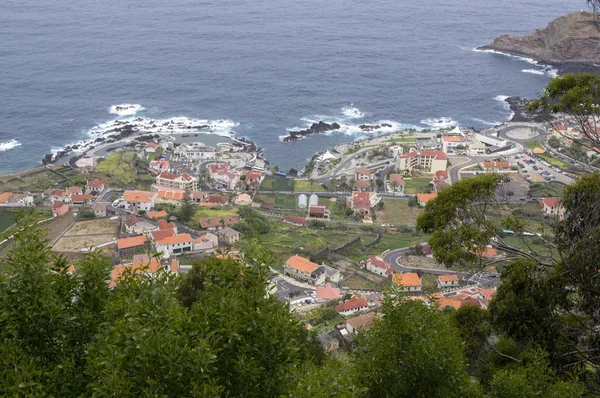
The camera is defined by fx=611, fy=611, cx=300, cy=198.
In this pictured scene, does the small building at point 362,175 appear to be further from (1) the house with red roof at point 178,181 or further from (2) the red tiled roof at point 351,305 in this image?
(2) the red tiled roof at point 351,305

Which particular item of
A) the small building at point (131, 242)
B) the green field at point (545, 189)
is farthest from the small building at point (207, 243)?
the green field at point (545, 189)

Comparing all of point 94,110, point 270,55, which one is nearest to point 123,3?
point 270,55

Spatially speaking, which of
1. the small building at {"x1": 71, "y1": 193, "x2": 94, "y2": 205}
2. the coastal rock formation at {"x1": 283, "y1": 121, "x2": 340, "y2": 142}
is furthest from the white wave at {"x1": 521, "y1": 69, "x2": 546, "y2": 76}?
the small building at {"x1": 71, "y1": 193, "x2": 94, "y2": 205}

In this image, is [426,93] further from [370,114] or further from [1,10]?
[1,10]

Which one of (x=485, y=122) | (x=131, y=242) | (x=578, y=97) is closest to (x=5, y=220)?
(x=131, y=242)

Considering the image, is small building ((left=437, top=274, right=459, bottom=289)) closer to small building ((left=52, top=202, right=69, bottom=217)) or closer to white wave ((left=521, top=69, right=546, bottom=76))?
small building ((left=52, top=202, right=69, bottom=217))
